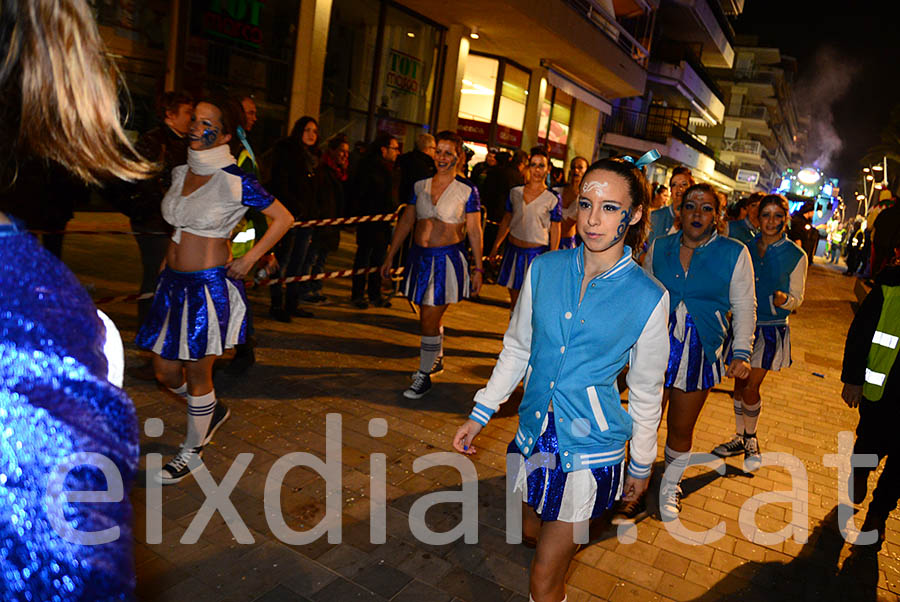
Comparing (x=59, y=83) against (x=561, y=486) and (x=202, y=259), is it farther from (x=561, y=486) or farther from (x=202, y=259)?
(x=202, y=259)

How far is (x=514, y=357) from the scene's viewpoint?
2.88m

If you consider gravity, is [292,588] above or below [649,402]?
below

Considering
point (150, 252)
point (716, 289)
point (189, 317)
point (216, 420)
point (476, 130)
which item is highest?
point (476, 130)

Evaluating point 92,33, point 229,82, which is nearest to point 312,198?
point 229,82

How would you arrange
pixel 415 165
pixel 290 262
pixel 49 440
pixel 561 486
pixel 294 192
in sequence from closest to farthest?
pixel 49 440, pixel 561 486, pixel 294 192, pixel 290 262, pixel 415 165

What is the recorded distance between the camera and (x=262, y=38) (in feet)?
41.3

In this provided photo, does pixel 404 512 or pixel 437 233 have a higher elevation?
pixel 437 233

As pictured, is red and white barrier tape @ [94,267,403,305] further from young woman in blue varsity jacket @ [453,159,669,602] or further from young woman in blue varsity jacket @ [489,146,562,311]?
young woman in blue varsity jacket @ [453,159,669,602]

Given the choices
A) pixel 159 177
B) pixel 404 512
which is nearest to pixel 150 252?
pixel 159 177

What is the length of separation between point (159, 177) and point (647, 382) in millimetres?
4651

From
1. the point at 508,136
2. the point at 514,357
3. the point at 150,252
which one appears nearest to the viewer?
the point at 514,357

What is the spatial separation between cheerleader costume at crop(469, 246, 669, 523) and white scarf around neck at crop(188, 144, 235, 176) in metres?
2.33

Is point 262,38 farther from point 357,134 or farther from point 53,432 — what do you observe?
point 53,432

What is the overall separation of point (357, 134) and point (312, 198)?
8.04 m
